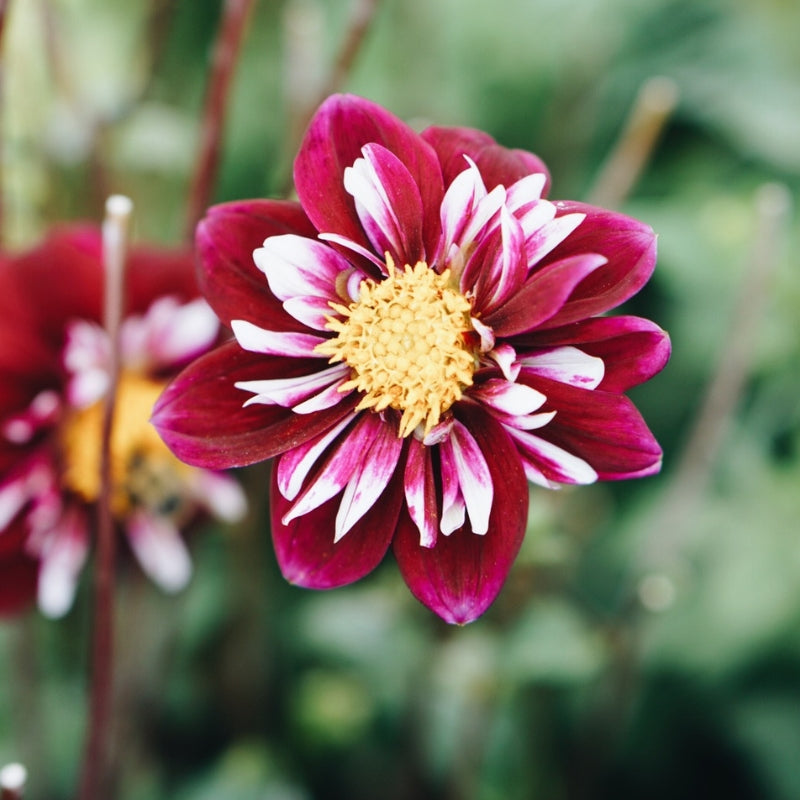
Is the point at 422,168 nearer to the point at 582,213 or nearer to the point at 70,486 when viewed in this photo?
the point at 582,213

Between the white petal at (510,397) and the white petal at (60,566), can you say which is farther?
the white petal at (60,566)

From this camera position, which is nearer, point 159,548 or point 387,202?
point 387,202

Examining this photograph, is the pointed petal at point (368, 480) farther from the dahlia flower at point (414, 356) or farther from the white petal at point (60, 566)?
the white petal at point (60, 566)

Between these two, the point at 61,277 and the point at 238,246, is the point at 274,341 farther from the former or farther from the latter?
the point at 61,277

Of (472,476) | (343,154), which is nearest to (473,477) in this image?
(472,476)

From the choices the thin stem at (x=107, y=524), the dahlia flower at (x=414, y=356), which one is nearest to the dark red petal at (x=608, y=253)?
the dahlia flower at (x=414, y=356)

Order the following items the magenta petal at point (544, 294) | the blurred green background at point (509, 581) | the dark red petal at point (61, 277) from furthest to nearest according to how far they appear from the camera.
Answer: the blurred green background at point (509, 581)
the dark red petal at point (61, 277)
the magenta petal at point (544, 294)
